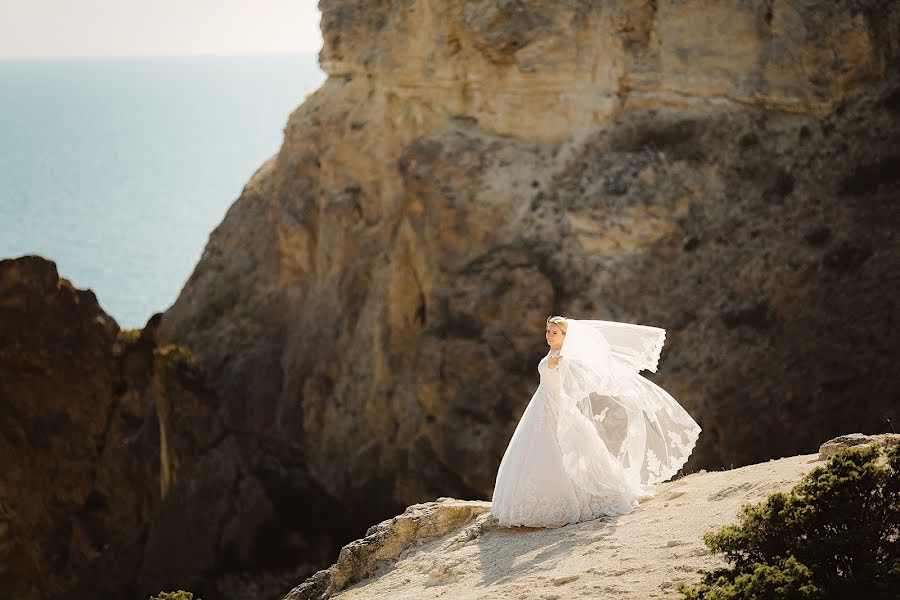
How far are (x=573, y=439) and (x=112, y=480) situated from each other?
22403 mm

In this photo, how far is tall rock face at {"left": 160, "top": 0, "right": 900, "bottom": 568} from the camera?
84.5 ft

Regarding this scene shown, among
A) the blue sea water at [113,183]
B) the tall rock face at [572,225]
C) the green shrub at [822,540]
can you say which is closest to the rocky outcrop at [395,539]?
the green shrub at [822,540]

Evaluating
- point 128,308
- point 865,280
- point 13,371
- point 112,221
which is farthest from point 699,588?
point 112,221

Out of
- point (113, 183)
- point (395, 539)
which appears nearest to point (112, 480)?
point (395, 539)

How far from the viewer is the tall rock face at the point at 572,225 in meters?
25.8

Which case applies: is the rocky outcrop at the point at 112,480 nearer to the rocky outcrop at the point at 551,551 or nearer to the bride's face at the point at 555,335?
the rocky outcrop at the point at 551,551

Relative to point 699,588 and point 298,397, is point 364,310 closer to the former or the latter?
point 298,397

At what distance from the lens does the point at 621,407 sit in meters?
14.8

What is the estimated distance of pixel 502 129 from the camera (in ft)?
103

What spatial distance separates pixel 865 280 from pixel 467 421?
938cm

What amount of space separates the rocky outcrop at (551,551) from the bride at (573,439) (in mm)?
259

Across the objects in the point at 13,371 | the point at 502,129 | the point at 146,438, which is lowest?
the point at 146,438

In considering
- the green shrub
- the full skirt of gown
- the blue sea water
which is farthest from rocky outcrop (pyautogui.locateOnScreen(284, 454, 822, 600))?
the blue sea water

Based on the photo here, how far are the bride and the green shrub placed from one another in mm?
2757
